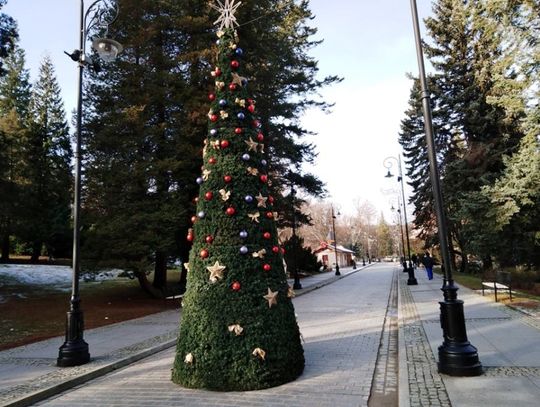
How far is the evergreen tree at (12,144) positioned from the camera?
22630mm

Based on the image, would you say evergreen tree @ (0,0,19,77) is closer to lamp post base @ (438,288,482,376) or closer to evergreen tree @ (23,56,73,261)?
evergreen tree @ (23,56,73,261)

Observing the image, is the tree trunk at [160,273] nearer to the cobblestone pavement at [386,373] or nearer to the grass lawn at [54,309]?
the grass lawn at [54,309]

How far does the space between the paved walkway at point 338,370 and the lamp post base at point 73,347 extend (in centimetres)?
21

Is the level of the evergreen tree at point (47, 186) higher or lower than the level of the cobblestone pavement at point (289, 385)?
higher

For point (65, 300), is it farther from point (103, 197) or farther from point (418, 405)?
point (418, 405)

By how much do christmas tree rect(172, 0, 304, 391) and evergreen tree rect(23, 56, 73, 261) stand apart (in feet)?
73.5

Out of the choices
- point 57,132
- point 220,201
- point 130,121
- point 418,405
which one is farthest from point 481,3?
point 57,132

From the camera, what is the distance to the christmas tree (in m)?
6.12

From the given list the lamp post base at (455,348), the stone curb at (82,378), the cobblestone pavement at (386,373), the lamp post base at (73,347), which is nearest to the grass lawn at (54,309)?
the lamp post base at (73,347)

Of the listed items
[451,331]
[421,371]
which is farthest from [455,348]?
[421,371]

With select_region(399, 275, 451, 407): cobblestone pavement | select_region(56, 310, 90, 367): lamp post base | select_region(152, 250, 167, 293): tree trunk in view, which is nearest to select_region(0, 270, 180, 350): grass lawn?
select_region(152, 250, 167, 293): tree trunk

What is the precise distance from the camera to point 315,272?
48.0 meters

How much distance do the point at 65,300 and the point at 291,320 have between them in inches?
680

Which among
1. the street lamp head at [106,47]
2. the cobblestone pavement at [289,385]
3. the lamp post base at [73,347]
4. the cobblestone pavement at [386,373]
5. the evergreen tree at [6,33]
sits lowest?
the cobblestone pavement at [386,373]
